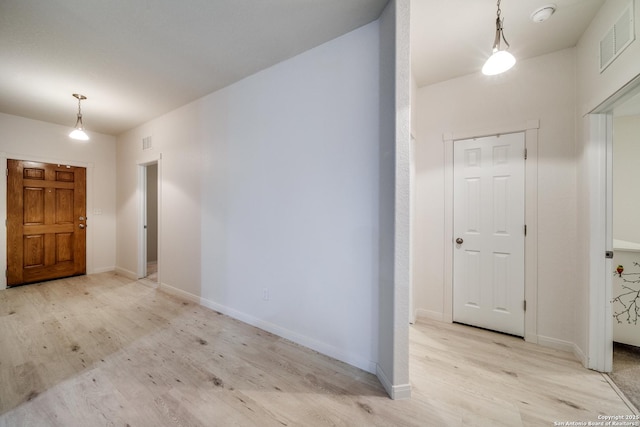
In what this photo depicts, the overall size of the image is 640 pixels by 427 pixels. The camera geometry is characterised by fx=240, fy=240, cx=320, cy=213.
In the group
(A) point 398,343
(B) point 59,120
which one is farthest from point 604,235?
(B) point 59,120

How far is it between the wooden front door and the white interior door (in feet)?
20.7

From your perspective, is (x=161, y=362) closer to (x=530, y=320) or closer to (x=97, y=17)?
(x=97, y=17)

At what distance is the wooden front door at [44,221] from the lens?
12.6 ft

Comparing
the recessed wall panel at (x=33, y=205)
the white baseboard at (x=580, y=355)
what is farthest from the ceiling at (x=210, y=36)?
the white baseboard at (x=580, y=355)

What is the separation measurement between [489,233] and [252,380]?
264 centimetres

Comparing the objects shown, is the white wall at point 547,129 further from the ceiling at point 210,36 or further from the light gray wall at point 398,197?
the light gray wall at point 398,197

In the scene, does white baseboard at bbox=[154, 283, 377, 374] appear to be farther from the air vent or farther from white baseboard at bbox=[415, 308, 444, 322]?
the air vent

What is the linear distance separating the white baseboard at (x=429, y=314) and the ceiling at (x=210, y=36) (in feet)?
8.75

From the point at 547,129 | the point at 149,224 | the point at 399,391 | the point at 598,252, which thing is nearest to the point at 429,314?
the point at 399,391

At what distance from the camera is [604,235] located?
6.14ft

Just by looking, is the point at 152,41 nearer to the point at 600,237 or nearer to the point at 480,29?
the point at 480,29

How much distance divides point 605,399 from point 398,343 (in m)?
1.44

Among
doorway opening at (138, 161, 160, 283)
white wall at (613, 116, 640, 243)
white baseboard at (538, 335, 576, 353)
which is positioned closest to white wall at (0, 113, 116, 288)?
doorway opening at (138, 161, 160, 283)

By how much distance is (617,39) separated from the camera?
64.5 inches
